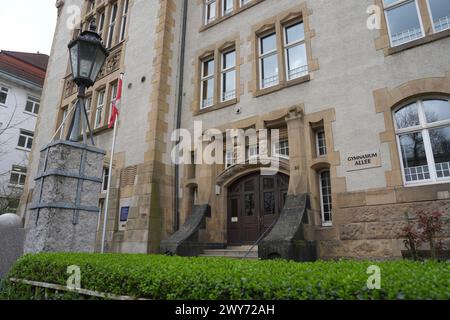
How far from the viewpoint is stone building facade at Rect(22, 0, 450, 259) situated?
743cm

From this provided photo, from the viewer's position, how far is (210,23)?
1298 centimetres

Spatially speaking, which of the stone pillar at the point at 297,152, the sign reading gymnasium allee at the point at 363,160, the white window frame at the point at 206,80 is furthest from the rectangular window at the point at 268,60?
the sign reading gymnasium allee at the point at 363,160

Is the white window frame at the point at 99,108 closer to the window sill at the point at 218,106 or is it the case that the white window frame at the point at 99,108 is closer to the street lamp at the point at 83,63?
the window sill at the point at 218,106

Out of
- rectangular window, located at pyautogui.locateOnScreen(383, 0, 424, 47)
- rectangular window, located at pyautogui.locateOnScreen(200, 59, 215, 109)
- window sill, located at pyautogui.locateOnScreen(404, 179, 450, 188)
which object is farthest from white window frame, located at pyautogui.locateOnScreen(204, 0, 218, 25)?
window sill, located at pyautogui.locateOnScreen(404, 179, 450, 188)

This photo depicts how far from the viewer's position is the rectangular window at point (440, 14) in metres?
7.68

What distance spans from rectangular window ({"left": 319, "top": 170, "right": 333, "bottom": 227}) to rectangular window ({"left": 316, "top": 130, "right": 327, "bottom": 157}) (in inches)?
24.2

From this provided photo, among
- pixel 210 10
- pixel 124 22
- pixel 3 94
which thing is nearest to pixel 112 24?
pixel 124 22

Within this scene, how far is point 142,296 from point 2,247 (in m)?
4.45

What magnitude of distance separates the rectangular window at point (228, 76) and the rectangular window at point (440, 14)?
640cm

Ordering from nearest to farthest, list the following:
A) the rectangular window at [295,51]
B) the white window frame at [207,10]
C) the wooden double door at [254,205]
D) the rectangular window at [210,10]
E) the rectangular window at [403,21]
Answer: the rectangular window at [403,21], the wooden double door at [254,205], the rectangular window at [295,51], the white window frame at [207,10], the rectangular window at [210,10]

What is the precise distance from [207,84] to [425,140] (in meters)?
8.29

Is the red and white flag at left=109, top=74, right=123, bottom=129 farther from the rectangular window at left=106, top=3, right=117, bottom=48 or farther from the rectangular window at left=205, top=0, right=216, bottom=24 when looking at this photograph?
the rectangular window at left=205, top=0, right=216, bottom=24

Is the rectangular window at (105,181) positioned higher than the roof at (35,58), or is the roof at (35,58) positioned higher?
the roof at (35,58)

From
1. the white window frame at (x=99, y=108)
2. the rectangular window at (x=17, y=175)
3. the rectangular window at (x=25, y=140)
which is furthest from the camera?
the rectangular window at (x=25, y=140)
